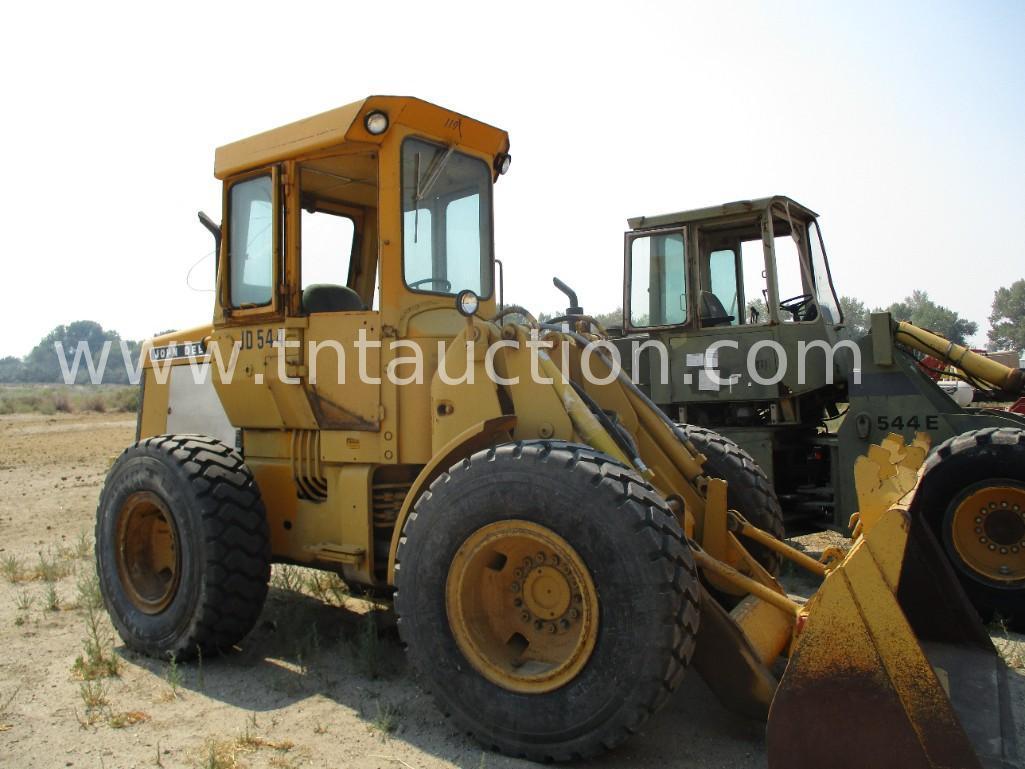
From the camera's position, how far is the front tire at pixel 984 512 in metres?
5.44

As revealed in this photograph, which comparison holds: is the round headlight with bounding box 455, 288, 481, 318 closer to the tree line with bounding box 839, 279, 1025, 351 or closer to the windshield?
the windshield

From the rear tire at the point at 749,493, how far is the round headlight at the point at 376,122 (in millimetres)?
2306

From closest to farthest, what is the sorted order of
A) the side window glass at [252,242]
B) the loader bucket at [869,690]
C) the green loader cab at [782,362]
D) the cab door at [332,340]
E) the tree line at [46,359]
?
1. the loader bucket at [869,690]
2. the cab door at [332,340]
3. the side window glass at [252,242]
4. the green loader cab at [782,362]
5. the tree line at [46,359]

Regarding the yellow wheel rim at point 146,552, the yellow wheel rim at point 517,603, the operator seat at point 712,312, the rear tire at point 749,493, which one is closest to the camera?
the yellow wheel rim at point 517,603

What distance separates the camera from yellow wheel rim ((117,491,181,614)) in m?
4.75

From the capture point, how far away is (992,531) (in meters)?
5.61

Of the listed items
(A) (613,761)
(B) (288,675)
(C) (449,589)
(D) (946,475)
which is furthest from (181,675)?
(D) (946,475)

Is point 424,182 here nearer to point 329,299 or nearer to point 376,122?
point 376,122

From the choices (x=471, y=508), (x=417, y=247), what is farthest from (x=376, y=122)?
(x=471, y=508)

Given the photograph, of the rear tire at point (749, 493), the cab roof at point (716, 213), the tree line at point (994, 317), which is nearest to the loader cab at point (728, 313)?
the cab roof at point (716, 213)

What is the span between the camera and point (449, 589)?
3.49m

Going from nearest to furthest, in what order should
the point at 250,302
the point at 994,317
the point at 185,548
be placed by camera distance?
the point at 185,548 → the point at 250,302 → the point at 994,317

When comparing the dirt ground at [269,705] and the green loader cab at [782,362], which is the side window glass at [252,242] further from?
the green loader cab at [782,362]

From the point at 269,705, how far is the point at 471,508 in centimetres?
153
